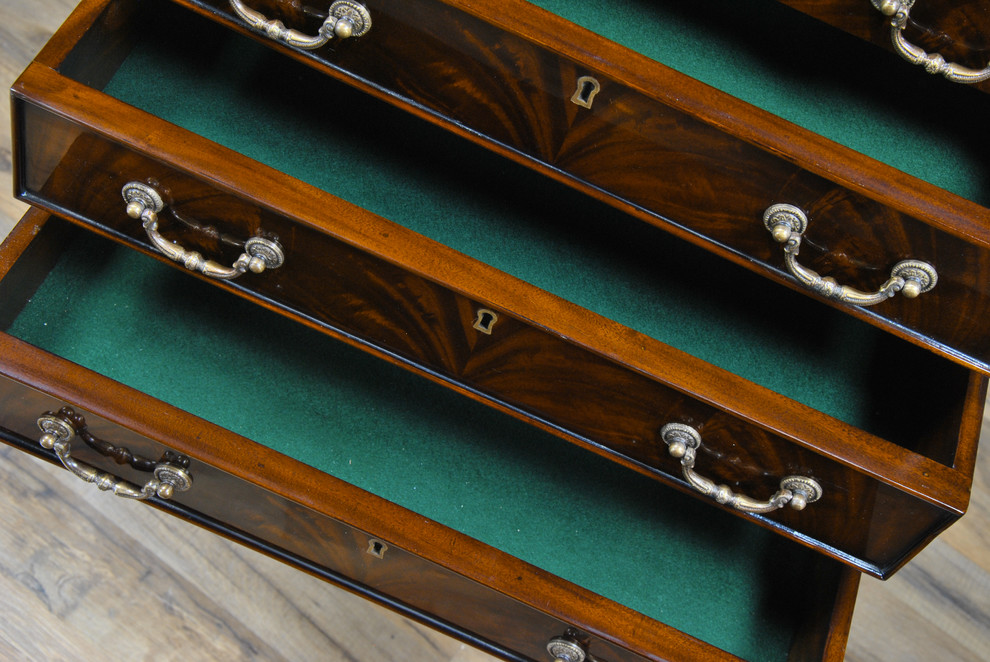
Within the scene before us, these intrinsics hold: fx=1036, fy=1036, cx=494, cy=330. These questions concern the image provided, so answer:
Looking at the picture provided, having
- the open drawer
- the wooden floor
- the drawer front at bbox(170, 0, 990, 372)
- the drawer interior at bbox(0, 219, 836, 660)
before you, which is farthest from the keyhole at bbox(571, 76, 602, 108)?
the wooden floor

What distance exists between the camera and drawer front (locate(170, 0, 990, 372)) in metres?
0.59

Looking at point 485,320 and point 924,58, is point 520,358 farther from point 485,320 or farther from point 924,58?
point 924,58

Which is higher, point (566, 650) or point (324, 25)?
point (324, 25)

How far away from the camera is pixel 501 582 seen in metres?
0.68

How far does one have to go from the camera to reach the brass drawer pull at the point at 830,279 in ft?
2.00

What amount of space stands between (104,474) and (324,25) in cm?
37

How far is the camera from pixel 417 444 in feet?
2.58

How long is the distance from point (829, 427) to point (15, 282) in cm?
57

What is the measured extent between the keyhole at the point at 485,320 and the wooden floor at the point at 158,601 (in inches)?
16.4

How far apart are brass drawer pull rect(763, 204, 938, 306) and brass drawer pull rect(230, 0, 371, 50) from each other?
0.27 metres

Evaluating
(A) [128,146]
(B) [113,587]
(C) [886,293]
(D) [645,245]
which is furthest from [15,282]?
(C) [886,293]

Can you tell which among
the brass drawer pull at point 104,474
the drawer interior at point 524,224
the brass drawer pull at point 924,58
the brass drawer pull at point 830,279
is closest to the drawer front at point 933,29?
the brass drawer pull at point 924,58

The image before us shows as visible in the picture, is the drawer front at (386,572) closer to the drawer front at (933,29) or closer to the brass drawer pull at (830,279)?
the brass drawer pull at (830,279)

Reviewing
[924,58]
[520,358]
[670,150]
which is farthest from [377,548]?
[924,58]
